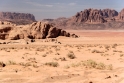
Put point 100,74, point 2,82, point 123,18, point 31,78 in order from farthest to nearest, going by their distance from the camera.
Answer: point 123,18 → point 100,74 → point 31,78 → point 2,82

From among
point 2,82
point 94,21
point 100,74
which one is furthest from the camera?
point 94,21

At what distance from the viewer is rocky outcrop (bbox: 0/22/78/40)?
4060 centimetres

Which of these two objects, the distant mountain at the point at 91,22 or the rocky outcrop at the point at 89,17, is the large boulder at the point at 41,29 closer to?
the distant mountain at the point at 91,22

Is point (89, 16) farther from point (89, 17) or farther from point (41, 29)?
point (41, 29)

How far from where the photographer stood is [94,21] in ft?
550

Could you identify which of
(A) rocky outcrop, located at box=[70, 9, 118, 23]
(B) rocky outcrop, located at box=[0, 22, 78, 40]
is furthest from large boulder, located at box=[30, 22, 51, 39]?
(A) rocky outcrop, located at box=[70, 9, 118, 23]

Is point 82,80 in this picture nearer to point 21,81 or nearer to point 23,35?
point 21,81

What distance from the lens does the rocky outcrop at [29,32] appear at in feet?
133

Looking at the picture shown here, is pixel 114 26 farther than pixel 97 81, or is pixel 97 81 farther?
pixel 114 26

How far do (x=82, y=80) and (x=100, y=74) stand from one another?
4.56 feet

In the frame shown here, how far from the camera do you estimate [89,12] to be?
175 m

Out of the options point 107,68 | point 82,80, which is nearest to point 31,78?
point 82,80

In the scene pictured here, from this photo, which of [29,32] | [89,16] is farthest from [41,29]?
[89,16]

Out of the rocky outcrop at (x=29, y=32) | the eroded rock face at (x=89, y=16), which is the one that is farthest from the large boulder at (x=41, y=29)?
the eroded rock face at (x=89, y=16)
